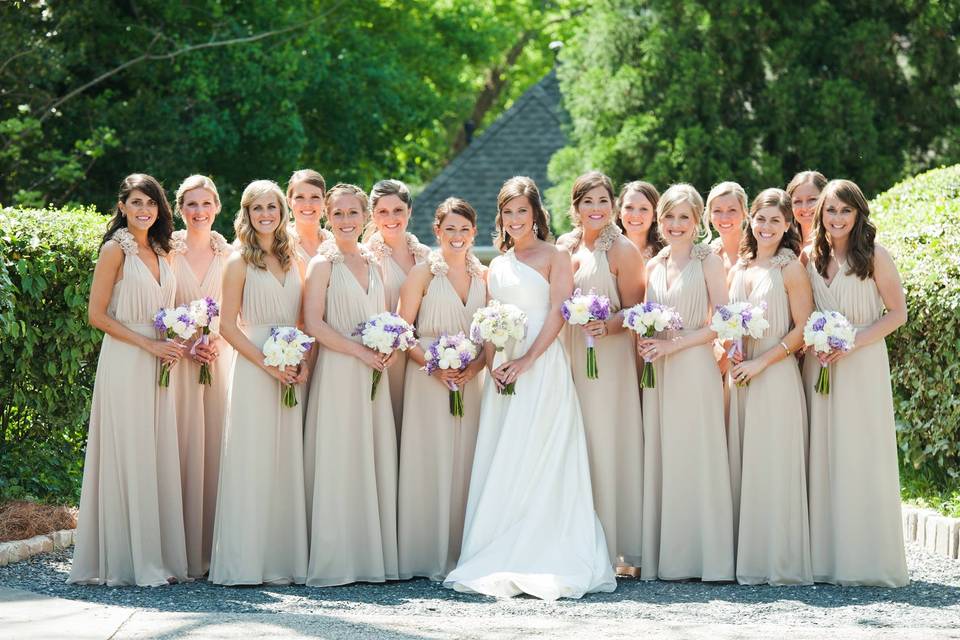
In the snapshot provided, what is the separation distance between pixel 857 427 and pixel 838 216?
1.30 metres

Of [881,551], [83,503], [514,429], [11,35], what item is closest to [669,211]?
[514,429]

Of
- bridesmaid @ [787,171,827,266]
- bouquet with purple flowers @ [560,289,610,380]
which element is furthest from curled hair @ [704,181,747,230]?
bouquet with purple flowers @ [560,289,610,380]

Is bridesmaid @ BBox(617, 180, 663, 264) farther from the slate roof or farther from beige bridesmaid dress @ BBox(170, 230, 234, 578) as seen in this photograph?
A: the slate roof

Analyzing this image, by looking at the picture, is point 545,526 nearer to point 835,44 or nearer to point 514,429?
point 514,429

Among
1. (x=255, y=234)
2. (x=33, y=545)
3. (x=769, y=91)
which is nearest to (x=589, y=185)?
(x=255, y=234)

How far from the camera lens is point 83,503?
7.59 m

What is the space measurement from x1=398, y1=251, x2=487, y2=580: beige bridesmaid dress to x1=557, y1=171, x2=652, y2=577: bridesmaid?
786mm

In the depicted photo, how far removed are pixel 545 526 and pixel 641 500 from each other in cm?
70

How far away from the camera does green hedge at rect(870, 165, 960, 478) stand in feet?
29.8

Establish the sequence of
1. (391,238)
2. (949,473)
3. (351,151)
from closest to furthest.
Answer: (391,238), (949,473), (351,151)

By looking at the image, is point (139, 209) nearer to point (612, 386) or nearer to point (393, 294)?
point (393, 294)

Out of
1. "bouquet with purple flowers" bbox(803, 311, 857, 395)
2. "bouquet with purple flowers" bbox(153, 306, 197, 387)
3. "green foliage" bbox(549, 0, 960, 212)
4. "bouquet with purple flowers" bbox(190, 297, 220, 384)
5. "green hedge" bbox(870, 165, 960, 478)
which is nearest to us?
"bouquet with purple flowers" bbox(803, 311, 857, 395)

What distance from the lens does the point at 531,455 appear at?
25.6 ft

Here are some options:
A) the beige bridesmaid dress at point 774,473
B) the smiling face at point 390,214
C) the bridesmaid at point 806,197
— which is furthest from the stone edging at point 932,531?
the smiling face at point 390,214
